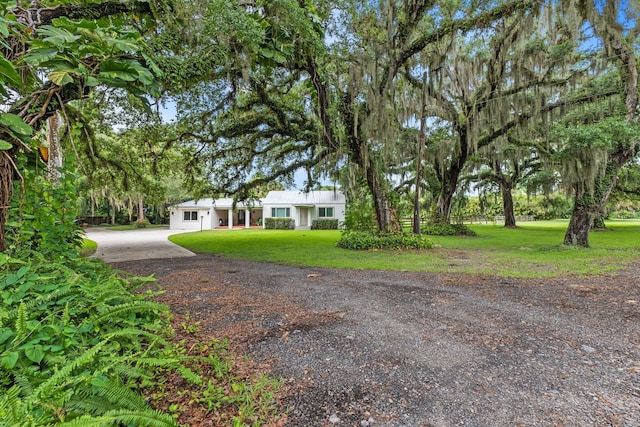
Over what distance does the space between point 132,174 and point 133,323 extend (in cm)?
990

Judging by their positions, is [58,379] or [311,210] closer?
[58,379]

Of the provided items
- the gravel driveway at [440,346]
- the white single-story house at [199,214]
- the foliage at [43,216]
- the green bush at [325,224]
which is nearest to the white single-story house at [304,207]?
the green bush at [325,224]

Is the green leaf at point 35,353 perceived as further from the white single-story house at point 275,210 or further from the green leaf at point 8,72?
the white single-story house at point 275,210

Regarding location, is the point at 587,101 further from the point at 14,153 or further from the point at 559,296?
the point at 14,153

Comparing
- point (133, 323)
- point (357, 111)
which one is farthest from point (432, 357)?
point (357, 111)

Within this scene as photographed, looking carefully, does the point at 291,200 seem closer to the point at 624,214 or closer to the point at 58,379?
the point at 58,379

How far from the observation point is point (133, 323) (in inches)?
80.7

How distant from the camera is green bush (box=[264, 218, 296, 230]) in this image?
76.1 ft

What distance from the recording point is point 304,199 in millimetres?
24391

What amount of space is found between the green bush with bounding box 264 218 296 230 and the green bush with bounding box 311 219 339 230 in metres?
1.94

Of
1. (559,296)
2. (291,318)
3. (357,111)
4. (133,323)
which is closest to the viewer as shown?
(133,323)

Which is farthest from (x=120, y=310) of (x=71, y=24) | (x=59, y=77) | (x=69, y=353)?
(x=71, y=24)

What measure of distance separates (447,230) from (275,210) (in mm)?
13906

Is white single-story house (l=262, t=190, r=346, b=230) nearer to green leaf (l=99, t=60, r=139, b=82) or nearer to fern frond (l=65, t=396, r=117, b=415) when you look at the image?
green leaf (l=99, t=60, r=139, b=82)
